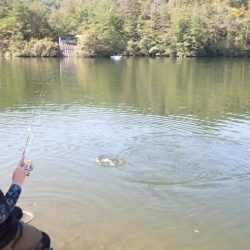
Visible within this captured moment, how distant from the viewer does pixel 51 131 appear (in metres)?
16.7

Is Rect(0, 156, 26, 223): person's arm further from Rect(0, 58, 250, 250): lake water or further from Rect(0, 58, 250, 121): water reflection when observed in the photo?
Rect(0, 58, 250, 121): water reflection

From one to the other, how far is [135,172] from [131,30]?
259 ft

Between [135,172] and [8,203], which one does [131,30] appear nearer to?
[135,172]

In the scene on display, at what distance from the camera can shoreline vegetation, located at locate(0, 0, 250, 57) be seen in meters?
81.0

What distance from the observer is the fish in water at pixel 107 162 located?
40.9 ft

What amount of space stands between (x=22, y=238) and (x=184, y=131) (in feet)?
42.2

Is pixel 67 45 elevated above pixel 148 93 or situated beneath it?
elevated above

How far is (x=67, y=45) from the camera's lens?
81875mm

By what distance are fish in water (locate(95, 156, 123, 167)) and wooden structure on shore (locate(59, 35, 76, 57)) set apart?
6916 centimetres

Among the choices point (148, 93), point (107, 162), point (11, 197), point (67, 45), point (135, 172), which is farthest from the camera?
point (67, 45)

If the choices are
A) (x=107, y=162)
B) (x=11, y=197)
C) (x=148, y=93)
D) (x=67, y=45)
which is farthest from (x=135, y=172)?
(x=67, y=45)

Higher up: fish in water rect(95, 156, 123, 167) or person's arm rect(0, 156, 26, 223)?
person's arm rect(0, 156, 26, 223)

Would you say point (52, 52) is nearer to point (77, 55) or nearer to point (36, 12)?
point (77, 55)

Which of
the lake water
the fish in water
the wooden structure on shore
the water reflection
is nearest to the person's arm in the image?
the lake water
